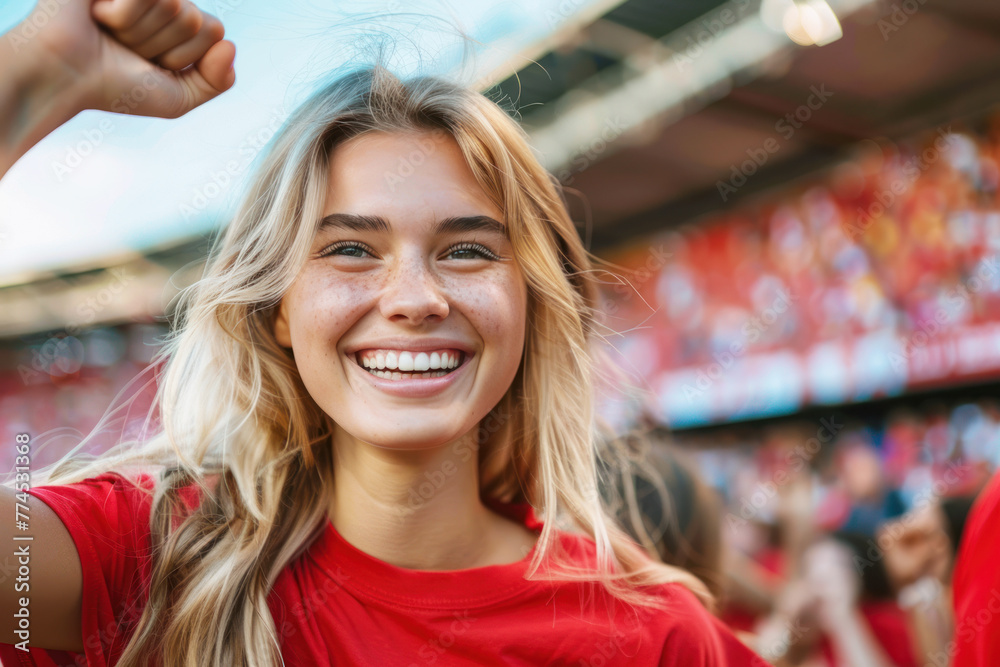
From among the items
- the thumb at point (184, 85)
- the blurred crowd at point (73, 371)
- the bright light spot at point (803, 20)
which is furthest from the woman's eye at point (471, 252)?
the blurred crowd at point (73, 371)

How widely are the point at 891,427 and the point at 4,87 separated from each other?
A: 399 centimetres

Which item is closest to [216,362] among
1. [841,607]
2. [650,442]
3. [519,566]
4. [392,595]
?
[392,595]

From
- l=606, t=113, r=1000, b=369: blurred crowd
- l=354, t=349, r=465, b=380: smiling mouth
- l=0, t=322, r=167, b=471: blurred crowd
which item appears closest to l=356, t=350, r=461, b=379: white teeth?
l=354, t=349, r=465, b=380: smiling mouth

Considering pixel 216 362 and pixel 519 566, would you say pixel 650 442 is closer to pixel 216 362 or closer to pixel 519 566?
pixel 519 566

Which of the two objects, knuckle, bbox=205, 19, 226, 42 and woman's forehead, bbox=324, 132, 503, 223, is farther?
woman's forehead, bbox=324, 132, 503, 223

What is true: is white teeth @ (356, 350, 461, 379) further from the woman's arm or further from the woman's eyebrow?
the woman's arm

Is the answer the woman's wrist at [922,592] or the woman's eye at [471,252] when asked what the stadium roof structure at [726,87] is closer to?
Result: the woman's eye at [471,252]

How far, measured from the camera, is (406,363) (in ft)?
4.11

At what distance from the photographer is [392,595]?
1.35 meters

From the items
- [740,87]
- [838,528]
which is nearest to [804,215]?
[740,87]

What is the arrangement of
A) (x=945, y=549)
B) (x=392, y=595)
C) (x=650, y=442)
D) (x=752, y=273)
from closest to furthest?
(x=392, y=595), (x=650, y=442), (x=945, y=549), (x=752, y=273)

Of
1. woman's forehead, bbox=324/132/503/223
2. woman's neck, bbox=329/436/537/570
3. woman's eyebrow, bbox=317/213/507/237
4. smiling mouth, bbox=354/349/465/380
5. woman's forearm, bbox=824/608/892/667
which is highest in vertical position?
woman's forehead, bbox=324/132/503/223

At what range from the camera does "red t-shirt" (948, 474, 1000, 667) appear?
1.30 m

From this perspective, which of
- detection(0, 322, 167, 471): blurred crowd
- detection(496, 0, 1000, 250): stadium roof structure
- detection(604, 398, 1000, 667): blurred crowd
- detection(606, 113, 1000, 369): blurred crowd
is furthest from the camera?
detection(0, 322, 167, 471): blurred crowd
